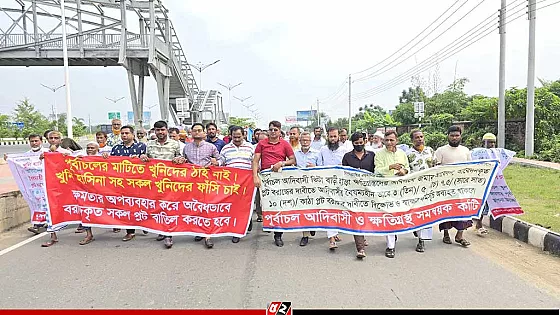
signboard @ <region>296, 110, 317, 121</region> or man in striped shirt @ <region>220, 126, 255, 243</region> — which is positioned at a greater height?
signboard @ <region>296, 110, 317, 121</region>

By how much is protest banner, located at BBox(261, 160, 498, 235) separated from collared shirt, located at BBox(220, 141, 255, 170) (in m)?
0.55

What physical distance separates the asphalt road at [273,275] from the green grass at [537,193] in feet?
2.91

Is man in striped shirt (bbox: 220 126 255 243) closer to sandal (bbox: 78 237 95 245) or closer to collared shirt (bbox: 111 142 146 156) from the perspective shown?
collared shirt (bbox: 111 142 146 156)

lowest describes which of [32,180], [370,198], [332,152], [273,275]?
[273,275]

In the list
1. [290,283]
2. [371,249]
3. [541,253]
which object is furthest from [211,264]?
[541,253]

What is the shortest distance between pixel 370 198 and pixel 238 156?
2.03 metres

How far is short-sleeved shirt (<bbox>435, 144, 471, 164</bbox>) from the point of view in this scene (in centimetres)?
589

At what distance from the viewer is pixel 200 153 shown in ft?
20.4

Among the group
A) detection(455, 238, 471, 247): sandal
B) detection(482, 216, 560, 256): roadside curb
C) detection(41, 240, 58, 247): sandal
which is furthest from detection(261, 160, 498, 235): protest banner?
detection(41, 240, 58, 247): sandal

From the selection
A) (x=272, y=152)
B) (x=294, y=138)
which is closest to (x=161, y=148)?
(x=272, y=152)

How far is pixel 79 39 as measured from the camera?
28.4 metres

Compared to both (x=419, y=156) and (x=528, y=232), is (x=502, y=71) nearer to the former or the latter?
(x=528, y=232)

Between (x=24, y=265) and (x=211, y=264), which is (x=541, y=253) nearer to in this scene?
(x=211, y=264)

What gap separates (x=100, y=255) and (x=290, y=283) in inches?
104
